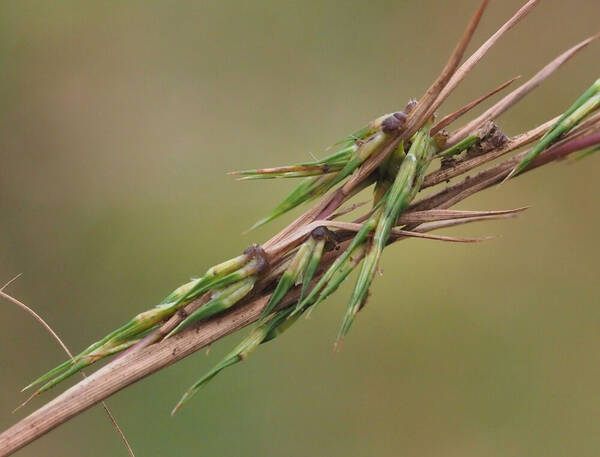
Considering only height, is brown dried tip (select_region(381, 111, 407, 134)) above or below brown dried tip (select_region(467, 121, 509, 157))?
above

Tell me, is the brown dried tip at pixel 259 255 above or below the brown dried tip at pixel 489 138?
above

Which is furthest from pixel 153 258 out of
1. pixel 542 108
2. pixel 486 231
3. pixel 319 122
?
pixel 542 108

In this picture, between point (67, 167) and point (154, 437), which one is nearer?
point (154, 437)

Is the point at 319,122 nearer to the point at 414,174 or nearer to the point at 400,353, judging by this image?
the point at 400,353

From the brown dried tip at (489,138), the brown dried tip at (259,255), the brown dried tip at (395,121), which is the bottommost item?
the brown dried tip at (489,138)

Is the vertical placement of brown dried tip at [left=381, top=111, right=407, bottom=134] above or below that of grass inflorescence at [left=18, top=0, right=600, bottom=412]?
above

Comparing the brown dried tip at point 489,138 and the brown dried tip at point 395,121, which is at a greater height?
the brown dried tip at point 395,121

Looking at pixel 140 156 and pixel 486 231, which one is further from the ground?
pixel 140 156

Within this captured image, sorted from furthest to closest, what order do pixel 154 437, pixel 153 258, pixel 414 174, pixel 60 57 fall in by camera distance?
pixel 60 57, pixel 153 258, pixel 154 437, pixel 414 174

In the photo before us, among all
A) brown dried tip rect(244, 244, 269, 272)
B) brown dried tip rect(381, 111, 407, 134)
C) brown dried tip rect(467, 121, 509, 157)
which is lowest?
brown dried tip rect(467, 121, 509, 157)

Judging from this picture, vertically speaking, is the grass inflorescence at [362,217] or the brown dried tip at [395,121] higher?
the brown dried tip at [395,121]

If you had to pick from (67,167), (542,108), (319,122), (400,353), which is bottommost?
(400,353)
